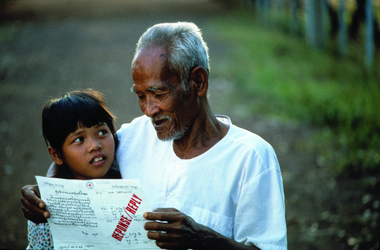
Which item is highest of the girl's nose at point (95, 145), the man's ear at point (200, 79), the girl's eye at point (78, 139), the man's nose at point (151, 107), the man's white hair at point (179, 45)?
the man's white hair at point (179, 45)

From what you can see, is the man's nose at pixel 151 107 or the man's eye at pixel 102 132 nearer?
the man's nose at pixel 151 107

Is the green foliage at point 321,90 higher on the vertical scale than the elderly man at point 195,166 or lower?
lower

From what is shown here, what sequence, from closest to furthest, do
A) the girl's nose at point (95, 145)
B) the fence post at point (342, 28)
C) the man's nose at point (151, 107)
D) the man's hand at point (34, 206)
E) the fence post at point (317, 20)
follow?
the man's hand at point (34, 206) < the man's nose at point (151, 107) < the girl's nose at point (95, 145) < the fence post at point (342, 28) < the fence post at point (317, 20)

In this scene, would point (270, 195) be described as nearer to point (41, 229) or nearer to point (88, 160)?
point (88, 160)

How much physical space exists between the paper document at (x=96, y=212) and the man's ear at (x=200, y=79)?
703 millimetres

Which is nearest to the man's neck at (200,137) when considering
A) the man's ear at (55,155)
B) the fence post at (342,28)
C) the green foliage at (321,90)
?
the man's ear at (55,155)

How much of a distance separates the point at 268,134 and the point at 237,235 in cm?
450

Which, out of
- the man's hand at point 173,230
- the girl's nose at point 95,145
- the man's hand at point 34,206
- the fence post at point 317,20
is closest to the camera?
the man's hand at point 173,230

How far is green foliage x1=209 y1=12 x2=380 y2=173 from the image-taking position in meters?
5.52

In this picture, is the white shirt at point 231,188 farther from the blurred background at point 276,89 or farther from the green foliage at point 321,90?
the green foliage at point 321,90

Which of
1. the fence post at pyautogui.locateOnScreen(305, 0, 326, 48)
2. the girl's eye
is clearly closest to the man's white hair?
the girl's eye

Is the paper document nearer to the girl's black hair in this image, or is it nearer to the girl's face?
the girl's face

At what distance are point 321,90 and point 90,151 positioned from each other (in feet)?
19.2

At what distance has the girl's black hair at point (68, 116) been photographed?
8.00ft
